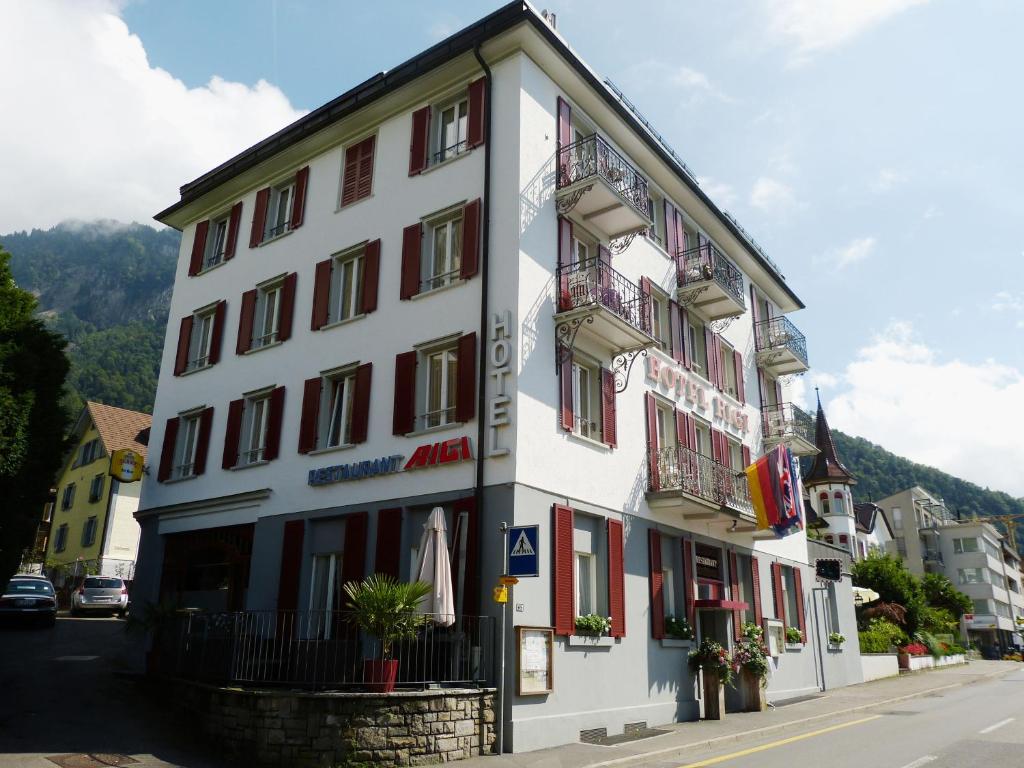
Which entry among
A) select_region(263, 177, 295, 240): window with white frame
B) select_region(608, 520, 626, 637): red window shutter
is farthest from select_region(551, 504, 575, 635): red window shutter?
select_region(263, 177, 295, 240): window with white frame

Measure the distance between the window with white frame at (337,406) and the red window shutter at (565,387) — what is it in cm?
472

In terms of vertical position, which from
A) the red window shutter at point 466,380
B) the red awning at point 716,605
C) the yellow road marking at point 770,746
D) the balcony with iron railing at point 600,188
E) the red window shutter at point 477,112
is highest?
the red window shutter at point 477,112

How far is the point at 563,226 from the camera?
54.9 ft

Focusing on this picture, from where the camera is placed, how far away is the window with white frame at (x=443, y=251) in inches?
647

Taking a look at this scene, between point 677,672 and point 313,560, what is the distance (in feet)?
26.1

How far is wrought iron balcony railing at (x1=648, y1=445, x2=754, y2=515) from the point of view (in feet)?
58.7

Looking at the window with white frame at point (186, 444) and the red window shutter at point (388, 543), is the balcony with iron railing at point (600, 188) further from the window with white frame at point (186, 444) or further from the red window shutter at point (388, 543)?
the window with white frame at point (186, 444)

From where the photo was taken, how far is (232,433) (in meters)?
19.2

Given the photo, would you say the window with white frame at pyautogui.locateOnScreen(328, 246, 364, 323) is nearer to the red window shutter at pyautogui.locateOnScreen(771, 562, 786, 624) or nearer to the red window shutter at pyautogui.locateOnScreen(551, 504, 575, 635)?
the red window shutter at pyautogui.locateOnScreen(551, 504, 575, 635)

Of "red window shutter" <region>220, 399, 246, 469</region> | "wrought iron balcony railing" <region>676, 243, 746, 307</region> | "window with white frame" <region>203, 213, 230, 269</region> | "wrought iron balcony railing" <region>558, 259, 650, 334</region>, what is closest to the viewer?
"wrought iron balcony railing" <region>558, 259, 650, 334</region>

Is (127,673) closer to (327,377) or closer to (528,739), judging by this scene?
(327,377)

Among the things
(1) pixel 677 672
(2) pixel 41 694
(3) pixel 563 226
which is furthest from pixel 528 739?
(3) pixel 563 226

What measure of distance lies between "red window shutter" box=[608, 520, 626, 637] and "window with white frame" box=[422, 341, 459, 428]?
12.9ft

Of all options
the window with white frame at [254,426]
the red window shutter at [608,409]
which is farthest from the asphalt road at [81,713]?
the red window shutter at [608,409]
